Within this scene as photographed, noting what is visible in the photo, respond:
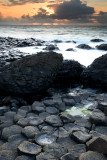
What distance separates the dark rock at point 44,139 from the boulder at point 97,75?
287cm

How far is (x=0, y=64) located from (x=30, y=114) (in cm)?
403

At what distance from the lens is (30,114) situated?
3.86 metres

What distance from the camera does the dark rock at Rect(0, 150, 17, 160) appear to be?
8.45 feet

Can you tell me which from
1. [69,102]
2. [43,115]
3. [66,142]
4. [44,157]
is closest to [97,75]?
[69,102]

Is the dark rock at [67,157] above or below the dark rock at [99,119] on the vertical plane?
below

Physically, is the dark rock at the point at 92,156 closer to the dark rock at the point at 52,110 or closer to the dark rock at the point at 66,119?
the dark rock at the point at 66,119

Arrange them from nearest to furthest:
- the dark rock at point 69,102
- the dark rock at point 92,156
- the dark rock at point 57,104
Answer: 1. the dark rock at point 92,156
2. the dark rock at point 57,104
3. the dark rock at point 69,102

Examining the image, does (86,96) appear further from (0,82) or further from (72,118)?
(0,82)

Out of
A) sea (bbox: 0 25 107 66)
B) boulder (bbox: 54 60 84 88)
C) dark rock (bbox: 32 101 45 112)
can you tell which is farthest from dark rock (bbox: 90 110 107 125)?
sea (bbox: 0 25 107 66)

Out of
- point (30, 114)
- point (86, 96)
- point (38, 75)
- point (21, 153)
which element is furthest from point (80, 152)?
point (38, 75)

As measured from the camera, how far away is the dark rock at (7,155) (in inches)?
101

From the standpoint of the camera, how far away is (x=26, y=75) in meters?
4.81

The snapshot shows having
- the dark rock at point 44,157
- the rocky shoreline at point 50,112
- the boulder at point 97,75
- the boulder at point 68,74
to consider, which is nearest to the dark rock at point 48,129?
the rocky shoreline at point 50,112

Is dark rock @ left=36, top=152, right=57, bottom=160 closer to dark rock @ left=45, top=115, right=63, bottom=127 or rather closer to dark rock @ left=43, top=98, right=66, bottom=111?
dark rock @ left=45, top=115, right=63, bottom=127
